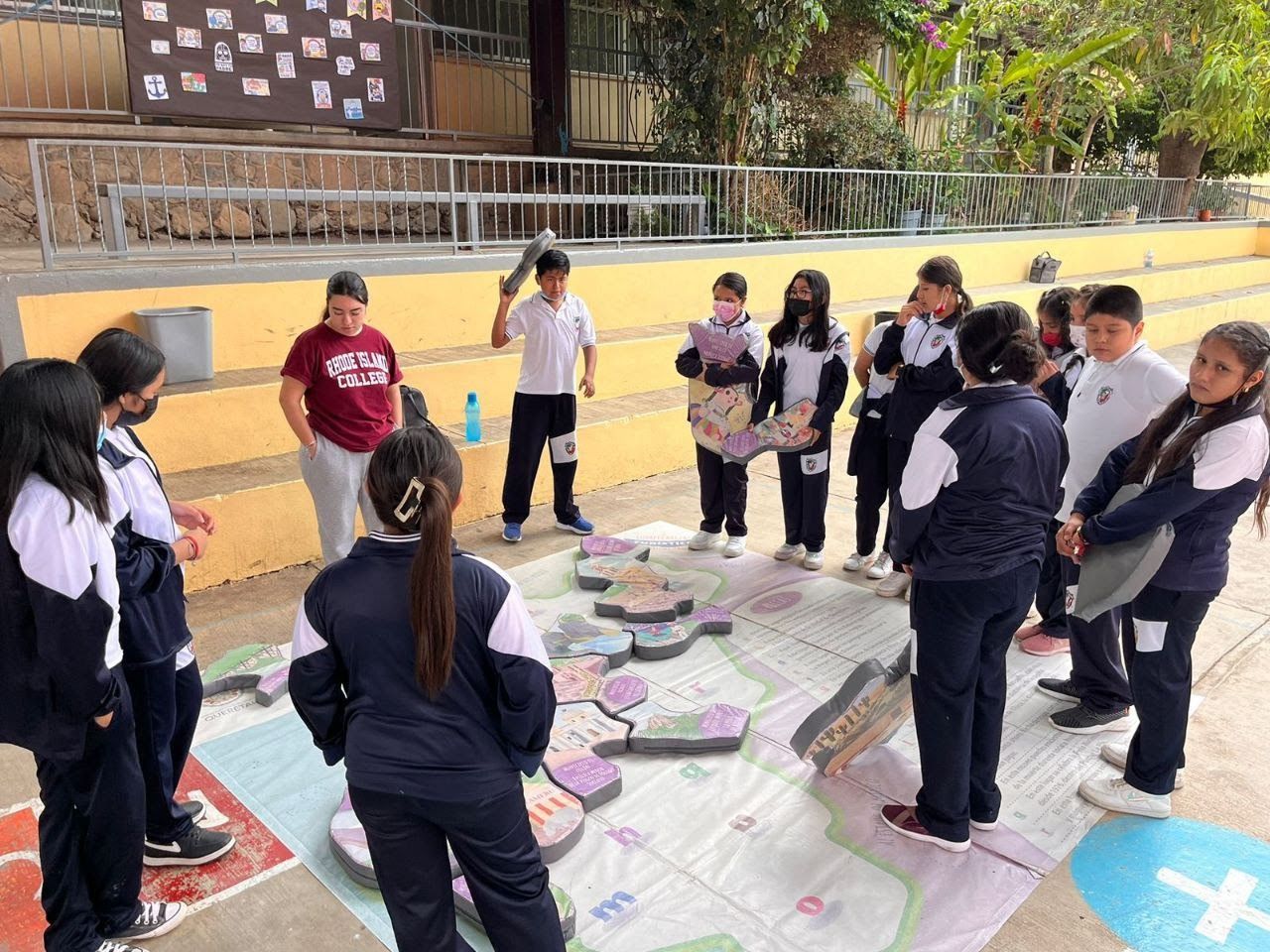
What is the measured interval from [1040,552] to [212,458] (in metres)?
4.53

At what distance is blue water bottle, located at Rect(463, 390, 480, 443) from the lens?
236 inches

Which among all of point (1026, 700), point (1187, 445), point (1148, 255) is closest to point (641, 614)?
point (1026, 700)

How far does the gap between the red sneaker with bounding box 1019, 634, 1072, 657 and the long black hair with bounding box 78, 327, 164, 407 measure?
12.8ft

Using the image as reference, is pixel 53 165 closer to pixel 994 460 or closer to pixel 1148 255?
pixel 994 460

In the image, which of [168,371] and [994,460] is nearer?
[994,460]

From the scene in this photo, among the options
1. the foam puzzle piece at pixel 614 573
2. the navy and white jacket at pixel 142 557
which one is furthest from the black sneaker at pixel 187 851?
the foam puzzle piece at pixel 614 573

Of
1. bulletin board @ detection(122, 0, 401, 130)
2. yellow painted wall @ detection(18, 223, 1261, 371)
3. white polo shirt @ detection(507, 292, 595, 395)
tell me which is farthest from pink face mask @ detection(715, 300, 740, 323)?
bulletin board @ detection(122, 0, 401, 130)

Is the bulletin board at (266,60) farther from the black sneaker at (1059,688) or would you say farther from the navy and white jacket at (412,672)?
the black sneaker at (1059,688)

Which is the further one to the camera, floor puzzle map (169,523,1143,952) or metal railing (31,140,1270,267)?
metal railing (31,140,1270,267)

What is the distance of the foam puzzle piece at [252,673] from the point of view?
3.80 meters

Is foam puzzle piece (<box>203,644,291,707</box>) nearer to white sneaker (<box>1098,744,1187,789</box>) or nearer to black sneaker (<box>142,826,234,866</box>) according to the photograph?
black sneaker (<box>142,826,234,866</box>)

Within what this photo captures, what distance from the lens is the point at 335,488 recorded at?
→ 4223 mm

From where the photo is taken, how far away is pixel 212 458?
535 centimetres

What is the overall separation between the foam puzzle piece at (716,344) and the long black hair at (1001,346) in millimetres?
2386
